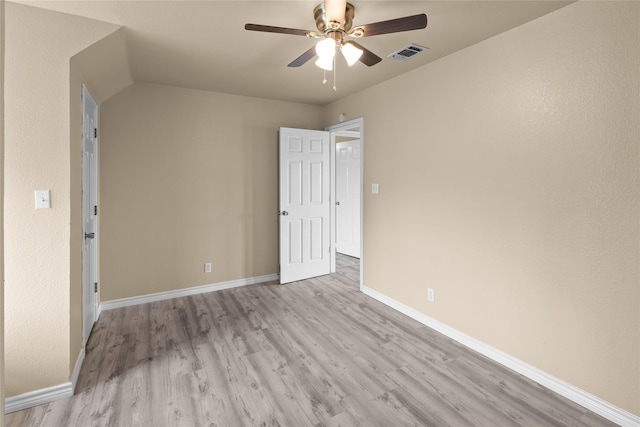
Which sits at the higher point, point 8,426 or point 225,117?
point 225,117

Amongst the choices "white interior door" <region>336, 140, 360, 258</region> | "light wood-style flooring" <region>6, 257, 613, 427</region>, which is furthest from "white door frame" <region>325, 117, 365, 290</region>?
"white interior door" <region>336, 140, 360, 258</region>

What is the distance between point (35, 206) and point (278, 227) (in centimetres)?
280

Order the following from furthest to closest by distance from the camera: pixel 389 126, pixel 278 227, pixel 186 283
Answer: pixel 278 227, pixel 186 283, pixel 389 126

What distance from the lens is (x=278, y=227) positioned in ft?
15.0

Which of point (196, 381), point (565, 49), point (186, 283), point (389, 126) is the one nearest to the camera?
point (565, 49)

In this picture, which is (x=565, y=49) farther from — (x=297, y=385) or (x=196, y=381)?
(x=196, y=381)

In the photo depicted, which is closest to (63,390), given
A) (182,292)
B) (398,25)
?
(182,292)

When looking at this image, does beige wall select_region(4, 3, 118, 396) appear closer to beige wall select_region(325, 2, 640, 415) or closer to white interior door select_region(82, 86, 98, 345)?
white interior door select_region(82, 86, 98, 345)

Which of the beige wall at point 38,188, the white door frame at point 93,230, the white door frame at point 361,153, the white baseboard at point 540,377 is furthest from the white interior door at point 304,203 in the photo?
the beige wall at point 38,188

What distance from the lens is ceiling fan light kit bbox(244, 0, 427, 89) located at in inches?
71.4

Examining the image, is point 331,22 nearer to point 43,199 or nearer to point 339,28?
point 339,28

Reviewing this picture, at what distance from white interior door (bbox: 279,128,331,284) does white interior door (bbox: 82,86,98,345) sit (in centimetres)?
199

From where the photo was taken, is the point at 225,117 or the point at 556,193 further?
the point at 225,117

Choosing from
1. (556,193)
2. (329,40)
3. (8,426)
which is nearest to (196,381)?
(8,426)
